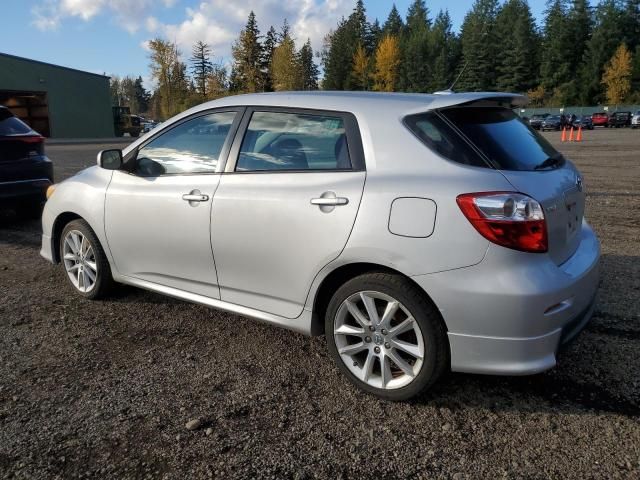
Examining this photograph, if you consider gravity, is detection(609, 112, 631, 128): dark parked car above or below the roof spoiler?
above

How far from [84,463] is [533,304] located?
223cm

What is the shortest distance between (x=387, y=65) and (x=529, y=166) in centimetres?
8815

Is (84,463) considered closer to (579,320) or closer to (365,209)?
(365,209)

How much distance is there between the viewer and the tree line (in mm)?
68250

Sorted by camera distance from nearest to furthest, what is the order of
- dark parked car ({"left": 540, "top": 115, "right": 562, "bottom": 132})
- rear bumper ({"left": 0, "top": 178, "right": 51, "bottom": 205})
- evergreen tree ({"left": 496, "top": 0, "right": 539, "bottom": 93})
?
rear bumper ({"left": 0, "top": 178, "right": 51, "bottom": 205})
dark parked car ({"left": 540, "top": 115, "right": 562, "bottom": 132})
evergreen tree ({"left": 496, "top": 0, "right": 539, "bottom": 93})

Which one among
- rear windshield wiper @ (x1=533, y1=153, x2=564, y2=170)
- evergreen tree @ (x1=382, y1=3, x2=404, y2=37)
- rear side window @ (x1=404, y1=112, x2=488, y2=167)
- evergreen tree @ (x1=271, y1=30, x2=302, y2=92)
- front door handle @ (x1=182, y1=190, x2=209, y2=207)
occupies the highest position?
evergreen tree @ (x1=382, y1=3, x2=404, y2=37)

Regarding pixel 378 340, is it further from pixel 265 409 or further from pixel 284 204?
pixel 284 204

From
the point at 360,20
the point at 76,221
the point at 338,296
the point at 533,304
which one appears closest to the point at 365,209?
the point at 338,296

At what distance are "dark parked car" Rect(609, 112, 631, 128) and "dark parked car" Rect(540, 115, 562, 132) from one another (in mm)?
4988

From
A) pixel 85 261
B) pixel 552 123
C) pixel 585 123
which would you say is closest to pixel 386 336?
pixel 85 261

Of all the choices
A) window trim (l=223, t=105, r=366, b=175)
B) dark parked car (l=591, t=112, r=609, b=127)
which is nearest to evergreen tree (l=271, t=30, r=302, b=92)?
dark parked car (l=591, t=112, r=609, b=127)

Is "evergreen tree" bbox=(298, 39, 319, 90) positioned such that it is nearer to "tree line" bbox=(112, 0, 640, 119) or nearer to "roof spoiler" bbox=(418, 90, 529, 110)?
"tree line" bbox=(112, 0, 640, 119)

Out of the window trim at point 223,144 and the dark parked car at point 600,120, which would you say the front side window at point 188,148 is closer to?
the window trim at point 223,144

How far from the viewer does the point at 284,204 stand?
315cm
